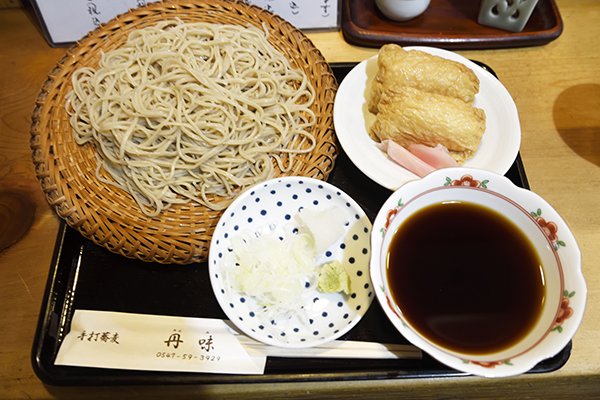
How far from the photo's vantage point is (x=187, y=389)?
1534mm

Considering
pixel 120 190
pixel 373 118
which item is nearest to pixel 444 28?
pixel 373 118

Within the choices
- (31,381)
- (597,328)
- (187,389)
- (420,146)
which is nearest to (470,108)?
(420,146)

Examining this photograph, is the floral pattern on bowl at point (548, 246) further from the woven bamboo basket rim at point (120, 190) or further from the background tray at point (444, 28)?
the background tray at point (444, 28)

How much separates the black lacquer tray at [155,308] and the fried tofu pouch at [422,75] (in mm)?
362

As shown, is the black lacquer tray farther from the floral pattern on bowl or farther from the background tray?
the background tray

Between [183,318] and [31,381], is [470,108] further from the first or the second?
[31,381]

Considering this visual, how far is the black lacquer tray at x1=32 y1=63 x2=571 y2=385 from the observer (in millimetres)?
1497

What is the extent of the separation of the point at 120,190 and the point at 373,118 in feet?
3.19

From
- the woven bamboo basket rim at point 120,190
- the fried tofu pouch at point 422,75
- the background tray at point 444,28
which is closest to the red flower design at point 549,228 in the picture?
the fried tofu pouch at point 422,75

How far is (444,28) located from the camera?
2.22 m

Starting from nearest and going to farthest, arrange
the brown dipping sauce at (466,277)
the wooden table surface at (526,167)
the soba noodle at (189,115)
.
→ the brown dipping sauce at (466,277) < the wooden table surface at (526,167) < the soba noodle at (189,115)

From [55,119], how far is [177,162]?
1.57 ft

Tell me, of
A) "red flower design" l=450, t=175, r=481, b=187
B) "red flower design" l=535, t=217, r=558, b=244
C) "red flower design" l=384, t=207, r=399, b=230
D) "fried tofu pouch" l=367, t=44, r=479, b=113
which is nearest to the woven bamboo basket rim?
"fried tofu pouch" l=367, t=44, r=479, b=113

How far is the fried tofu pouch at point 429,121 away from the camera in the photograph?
175 cm
